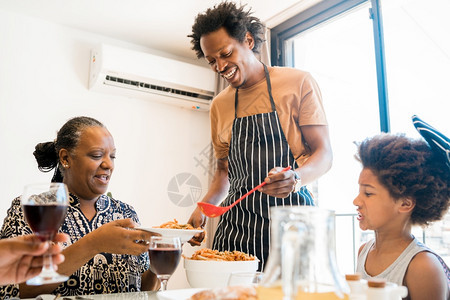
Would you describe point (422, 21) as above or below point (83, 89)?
above

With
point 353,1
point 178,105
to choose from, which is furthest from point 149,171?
point 353,1

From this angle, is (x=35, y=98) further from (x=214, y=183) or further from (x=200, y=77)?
(x=214, y=183)

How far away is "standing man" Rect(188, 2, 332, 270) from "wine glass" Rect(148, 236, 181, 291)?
68 centimetres

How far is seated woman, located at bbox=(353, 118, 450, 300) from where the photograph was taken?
125cm

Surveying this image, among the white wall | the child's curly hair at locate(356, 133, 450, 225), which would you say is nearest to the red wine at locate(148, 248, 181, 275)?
the child's curly hair at locate(356, 133, 450, 225)

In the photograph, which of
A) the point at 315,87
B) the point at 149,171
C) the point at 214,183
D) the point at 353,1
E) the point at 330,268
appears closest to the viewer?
the point at 330,268

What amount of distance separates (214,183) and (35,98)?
200 cm

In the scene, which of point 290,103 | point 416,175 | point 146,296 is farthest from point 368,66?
point 146,296

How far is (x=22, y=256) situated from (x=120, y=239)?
0.30 metres

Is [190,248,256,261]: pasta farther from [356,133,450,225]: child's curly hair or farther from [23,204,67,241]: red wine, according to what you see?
[356,133,450,225]: child's curly hair

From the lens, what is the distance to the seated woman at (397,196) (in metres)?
1.25

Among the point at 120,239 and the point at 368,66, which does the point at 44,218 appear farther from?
the point at 368,66

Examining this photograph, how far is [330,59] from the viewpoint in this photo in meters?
3.85

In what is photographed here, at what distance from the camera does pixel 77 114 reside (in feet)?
11.2
